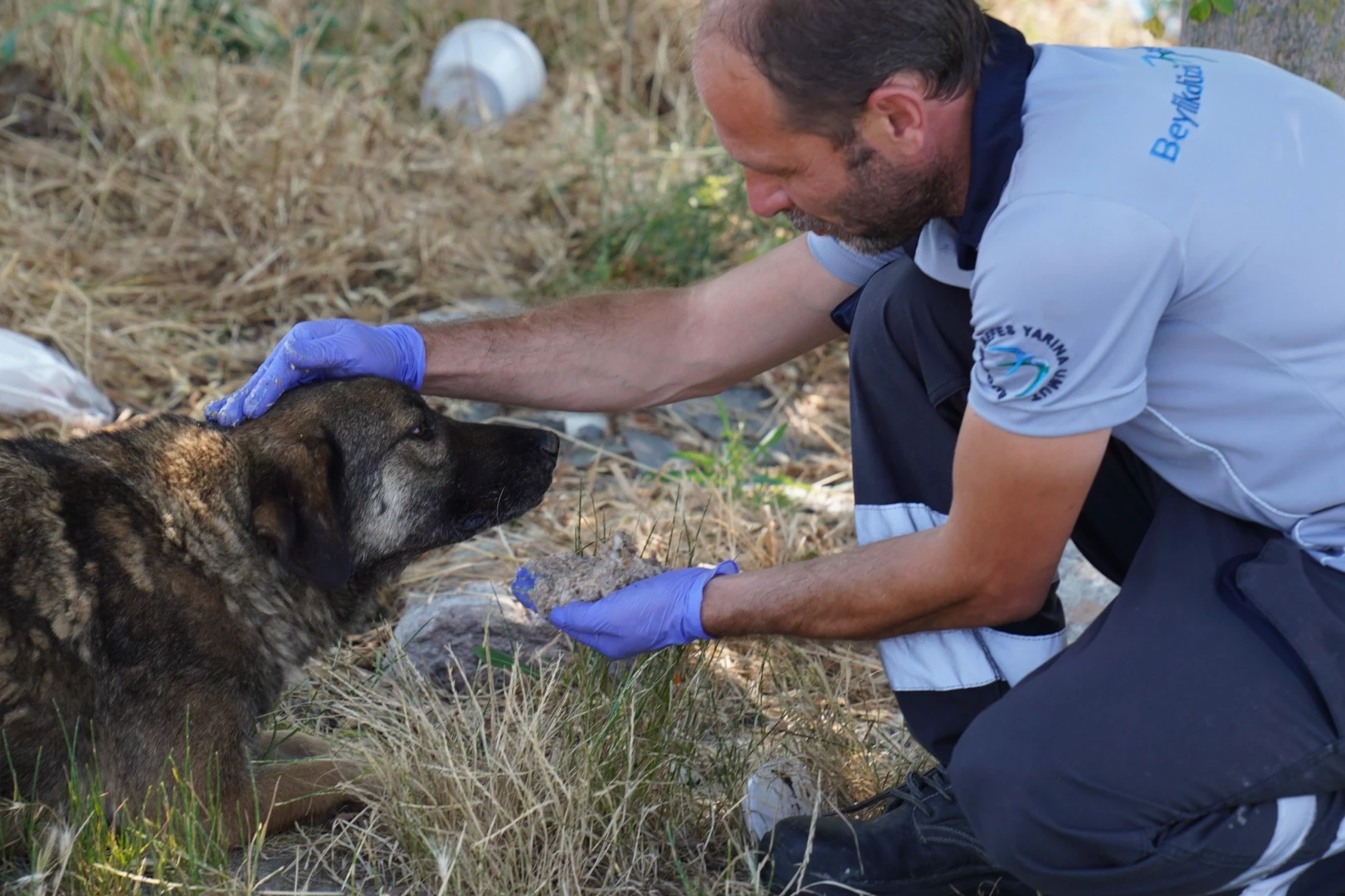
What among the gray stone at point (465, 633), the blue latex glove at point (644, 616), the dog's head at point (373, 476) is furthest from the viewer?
the gray stone at point (465, 633)

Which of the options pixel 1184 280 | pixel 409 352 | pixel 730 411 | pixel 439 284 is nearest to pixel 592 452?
pixel 730 411

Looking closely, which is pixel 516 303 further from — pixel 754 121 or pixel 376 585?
pixel 754 121

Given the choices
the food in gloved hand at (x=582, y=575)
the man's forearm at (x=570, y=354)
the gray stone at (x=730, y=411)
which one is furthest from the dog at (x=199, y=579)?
the gray stone at (x=730, y=411)

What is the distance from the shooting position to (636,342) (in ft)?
11.3

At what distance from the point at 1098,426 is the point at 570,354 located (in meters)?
1.54

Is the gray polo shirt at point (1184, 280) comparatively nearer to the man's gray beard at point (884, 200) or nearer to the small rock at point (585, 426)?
the man's gray beard at point (884, 200)

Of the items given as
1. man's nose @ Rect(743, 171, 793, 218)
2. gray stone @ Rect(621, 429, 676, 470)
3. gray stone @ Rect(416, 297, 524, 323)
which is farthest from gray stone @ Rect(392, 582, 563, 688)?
gray stone @ Rect(416, 297, 524, 323)

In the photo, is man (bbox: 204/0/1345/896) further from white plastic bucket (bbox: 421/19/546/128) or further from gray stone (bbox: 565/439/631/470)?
white plastic bucket (bbox: 421/19/546/128)

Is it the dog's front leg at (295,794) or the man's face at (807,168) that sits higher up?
the man's face at (807,168)

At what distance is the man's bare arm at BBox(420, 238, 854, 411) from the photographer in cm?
336

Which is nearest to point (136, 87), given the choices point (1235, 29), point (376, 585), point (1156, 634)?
point (376, 585)

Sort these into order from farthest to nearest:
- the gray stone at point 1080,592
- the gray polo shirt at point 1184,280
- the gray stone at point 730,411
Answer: the gray stone at point 730,411
the gray stone at point 1080,592
the gray polo shirt at point 1184,280

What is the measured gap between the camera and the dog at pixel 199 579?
8.99 feet

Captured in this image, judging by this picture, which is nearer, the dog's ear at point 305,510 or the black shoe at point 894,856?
the black shoe at point 894,856
